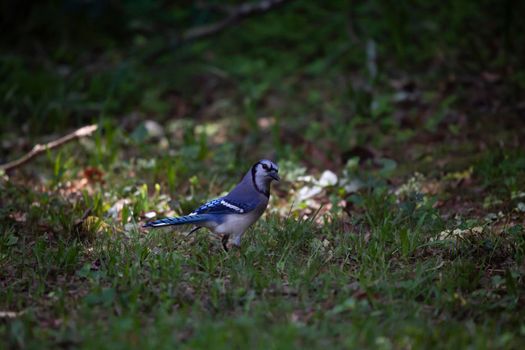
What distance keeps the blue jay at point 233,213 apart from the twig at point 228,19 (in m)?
3.47

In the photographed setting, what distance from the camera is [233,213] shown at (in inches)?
177

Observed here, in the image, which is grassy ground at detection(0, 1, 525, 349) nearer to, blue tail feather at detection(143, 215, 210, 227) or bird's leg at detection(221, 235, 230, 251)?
bird's leg at detection(221, 235, 230, 251)

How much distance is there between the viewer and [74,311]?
3.71 meters

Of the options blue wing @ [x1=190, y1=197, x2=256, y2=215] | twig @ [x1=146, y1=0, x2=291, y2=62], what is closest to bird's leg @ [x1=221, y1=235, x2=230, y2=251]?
blue wing @ [x1=190, y1=197, x2=256, y2=215]

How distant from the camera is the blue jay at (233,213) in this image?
4.45 m

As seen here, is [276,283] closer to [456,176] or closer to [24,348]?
[24,348]

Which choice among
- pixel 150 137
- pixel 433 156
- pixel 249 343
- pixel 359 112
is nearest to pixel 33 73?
pixel 150 137

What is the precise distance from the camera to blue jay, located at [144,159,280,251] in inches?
175

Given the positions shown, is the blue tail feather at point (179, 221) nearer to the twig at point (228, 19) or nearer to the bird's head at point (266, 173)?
the bird's head at point (266, 173)

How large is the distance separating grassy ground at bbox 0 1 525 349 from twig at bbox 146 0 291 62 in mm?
380

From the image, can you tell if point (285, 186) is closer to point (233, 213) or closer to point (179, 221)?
point (233, 213)

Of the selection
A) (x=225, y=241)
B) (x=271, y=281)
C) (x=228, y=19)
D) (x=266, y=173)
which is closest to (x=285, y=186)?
(x=266, y=173)

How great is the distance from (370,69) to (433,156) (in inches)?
62.4

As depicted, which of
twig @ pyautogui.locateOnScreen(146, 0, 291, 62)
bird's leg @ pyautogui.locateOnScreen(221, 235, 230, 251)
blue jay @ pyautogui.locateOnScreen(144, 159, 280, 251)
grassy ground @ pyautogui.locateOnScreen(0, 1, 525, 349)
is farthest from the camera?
twig @ pyautogui.locateOnScreen(146, 0, 291, 62)
